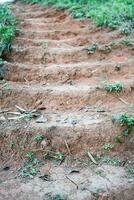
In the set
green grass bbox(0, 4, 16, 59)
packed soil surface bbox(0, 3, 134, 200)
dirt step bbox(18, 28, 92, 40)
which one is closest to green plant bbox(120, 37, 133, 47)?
packed soil surface bbox(0, 3, 134, 200)

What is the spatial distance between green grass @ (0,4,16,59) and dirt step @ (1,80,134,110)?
994 millimetres

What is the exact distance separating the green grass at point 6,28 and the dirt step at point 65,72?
475mm

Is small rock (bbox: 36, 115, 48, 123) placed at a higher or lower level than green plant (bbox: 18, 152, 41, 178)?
higher

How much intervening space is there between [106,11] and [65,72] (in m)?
2.09

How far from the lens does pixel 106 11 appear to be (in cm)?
679

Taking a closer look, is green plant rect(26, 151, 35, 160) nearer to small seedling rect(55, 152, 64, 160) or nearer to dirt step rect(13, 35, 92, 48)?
small seedling rect(55, 152, 64, 160)

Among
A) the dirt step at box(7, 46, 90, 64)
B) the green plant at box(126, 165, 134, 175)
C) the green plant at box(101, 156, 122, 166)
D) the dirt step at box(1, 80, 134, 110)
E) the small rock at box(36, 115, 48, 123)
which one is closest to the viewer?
the green plant at box(126, 165, 134, 175)

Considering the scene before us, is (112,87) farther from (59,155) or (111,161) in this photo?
(59,155)

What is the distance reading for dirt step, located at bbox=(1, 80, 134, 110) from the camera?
4719 millimetres

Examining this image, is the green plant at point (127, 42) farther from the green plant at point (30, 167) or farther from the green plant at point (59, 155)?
the green plant at point (30, 167)

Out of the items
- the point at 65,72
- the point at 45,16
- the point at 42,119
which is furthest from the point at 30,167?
the point at 45,16

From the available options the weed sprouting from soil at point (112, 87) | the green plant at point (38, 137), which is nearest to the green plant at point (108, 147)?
the green plant at point (38, 137)

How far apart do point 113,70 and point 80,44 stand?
104 centimetres

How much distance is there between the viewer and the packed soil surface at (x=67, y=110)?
367 cm
